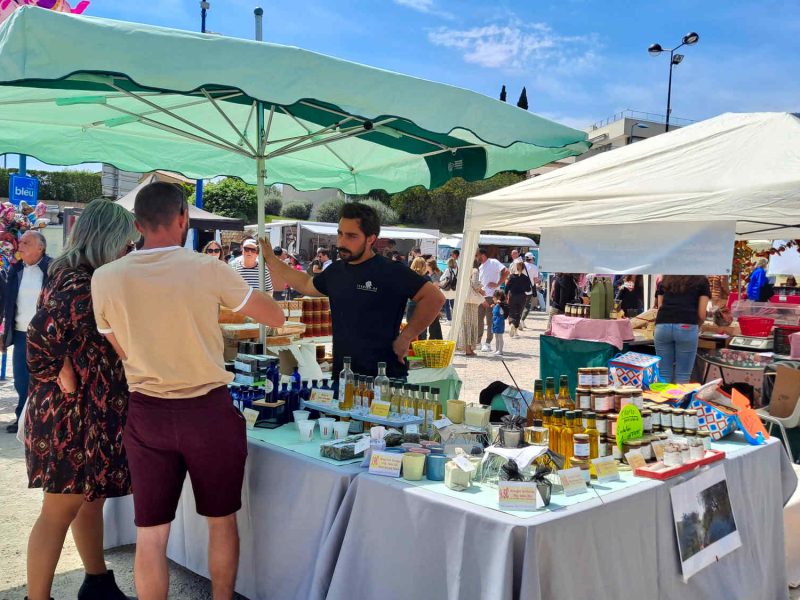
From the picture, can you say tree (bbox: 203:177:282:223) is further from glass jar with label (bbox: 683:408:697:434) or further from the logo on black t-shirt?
glass jar with label (bbox: 683:408:697:434)

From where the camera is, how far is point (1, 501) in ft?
13.1

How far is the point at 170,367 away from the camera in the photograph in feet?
6.72

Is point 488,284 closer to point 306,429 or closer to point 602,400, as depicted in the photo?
point 602,400

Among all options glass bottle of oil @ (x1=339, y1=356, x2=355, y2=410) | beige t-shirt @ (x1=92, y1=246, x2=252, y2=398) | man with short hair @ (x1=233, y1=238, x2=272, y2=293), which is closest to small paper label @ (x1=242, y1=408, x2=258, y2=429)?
glass bottle of oil @ (x1=339, y1=356, x2=355, y2=410)

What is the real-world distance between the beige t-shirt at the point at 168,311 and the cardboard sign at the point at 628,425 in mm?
1461

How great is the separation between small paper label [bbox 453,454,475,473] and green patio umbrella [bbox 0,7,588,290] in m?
1.26

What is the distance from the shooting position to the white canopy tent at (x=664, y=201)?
446 cm

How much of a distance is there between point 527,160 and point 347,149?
4.87 ft

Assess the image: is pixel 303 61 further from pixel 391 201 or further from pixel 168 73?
pixel 391 201

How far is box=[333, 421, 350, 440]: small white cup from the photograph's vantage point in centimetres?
265

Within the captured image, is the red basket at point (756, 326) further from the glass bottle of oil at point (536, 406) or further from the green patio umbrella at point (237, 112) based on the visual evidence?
the glass bottle of oil at point (536, 406)

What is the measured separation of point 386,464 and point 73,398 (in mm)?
1169

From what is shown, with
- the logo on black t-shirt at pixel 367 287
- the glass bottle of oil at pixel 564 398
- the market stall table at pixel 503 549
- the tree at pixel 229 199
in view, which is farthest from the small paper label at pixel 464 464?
the tree at pixel 229 199

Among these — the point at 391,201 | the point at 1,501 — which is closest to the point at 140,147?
the point at 1,501
